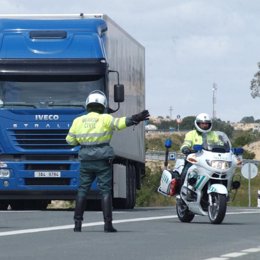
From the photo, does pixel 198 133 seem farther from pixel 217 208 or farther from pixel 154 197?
pixel 154 197

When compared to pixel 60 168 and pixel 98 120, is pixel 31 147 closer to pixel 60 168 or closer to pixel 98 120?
pixel 60 168

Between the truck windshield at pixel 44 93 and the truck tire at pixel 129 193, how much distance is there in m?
4.43

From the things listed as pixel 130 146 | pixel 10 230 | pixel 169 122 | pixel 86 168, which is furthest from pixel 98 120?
pixel 169 122

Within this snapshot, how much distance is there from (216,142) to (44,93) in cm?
652

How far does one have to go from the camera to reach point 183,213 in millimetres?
21125

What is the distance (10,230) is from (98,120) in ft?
6.29

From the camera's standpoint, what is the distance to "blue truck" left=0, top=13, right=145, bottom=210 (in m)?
26.1

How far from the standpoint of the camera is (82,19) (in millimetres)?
26703

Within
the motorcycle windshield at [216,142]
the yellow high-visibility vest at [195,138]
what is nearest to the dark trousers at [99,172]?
the motorcycle windshield at [216,142]

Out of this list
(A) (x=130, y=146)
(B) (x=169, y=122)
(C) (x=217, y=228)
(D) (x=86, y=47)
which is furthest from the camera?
(B) (x=169, y=122)

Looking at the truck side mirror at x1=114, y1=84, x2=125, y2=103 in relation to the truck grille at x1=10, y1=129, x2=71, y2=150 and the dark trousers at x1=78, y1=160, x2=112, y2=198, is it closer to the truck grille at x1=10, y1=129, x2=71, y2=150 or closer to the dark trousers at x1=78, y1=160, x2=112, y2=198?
the truck grille at x1=10, y1=129, x2=71, y2=150

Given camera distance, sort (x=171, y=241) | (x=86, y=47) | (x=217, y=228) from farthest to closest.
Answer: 1. (x=86, y=47)
2. (x=217, y=228)
3. (x=171, y=241)

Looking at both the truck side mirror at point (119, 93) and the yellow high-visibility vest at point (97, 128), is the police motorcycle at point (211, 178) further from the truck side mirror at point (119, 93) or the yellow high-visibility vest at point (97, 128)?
the truck side mirror at point (119, 93)

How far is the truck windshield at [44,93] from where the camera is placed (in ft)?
85.5
